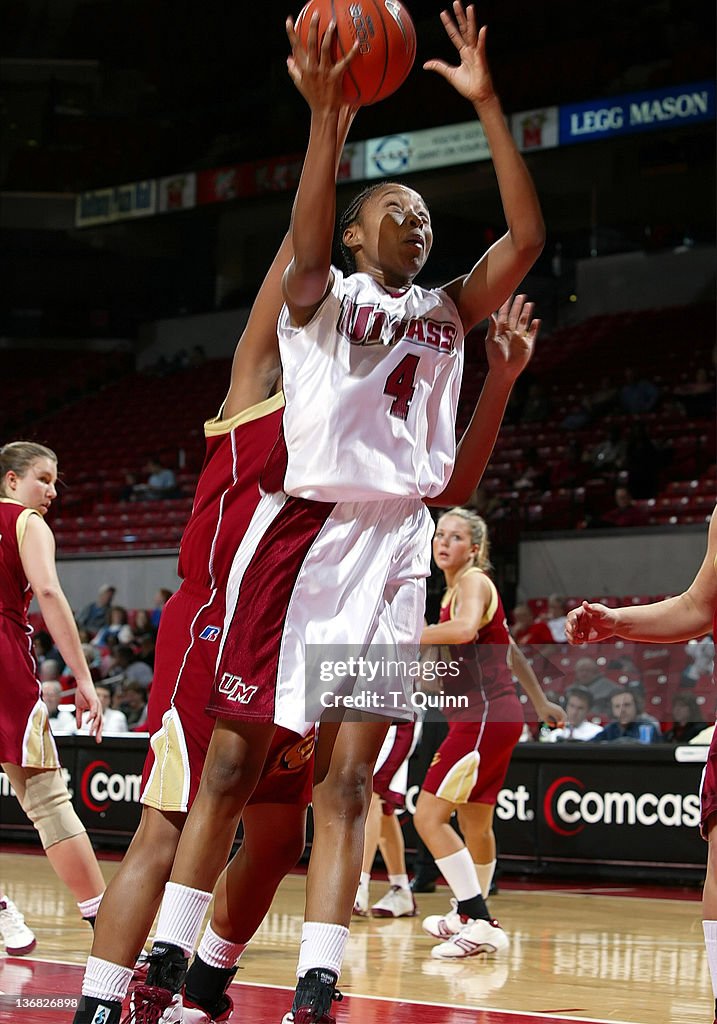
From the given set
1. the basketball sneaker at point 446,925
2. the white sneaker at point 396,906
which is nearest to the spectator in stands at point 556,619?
the white sneaker at point 396,906

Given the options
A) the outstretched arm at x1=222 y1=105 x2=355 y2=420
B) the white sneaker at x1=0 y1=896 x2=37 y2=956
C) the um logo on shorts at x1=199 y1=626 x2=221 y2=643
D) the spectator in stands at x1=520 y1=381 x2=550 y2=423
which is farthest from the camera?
the spectator in stands at x1=520 y1=381 x2=550 y2=423

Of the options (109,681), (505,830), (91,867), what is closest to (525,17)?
(109,681)

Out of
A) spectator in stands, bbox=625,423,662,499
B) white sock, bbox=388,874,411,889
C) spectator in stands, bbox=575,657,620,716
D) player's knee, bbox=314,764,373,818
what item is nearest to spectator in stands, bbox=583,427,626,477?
spectator in stands, bbox=625,423,662,499

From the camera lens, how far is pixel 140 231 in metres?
27.0

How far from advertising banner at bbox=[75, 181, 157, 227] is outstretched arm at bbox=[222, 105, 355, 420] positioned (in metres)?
22.5

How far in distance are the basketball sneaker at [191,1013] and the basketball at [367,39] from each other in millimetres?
2147

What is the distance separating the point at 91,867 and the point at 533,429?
13.4 m

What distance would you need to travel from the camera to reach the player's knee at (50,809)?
517 centimetres

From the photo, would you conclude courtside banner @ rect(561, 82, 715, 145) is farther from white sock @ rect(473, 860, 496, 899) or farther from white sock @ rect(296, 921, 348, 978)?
white sock @ rect(296, 921, 348, 978)

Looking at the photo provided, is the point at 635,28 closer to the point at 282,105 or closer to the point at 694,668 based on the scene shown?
the point at 282,105

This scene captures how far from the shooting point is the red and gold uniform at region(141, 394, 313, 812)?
11.3 feet

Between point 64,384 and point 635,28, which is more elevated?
point 635,28

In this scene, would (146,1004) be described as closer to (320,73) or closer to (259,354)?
(259,354)

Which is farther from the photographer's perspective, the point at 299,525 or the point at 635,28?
the point at 635,28
